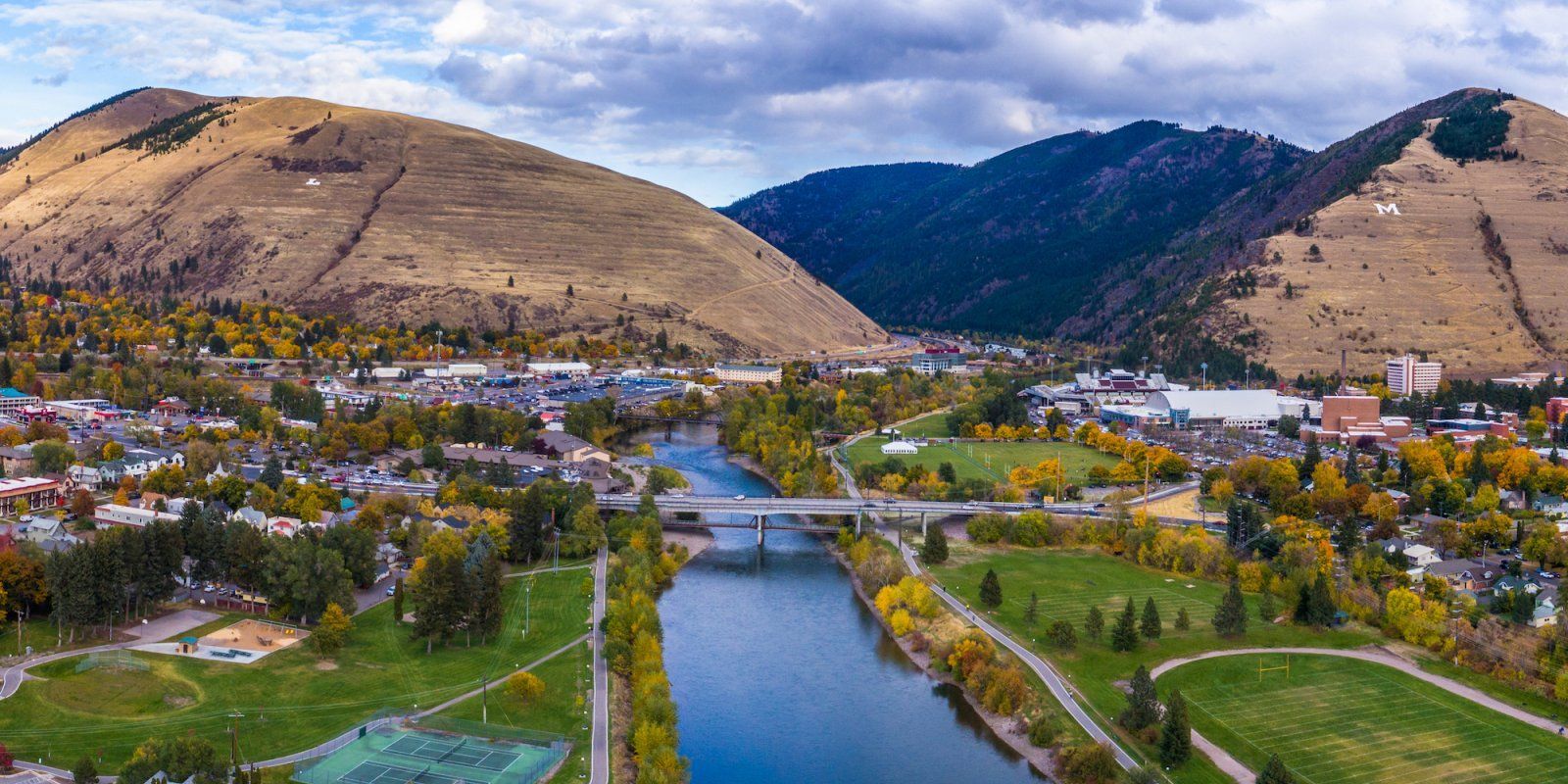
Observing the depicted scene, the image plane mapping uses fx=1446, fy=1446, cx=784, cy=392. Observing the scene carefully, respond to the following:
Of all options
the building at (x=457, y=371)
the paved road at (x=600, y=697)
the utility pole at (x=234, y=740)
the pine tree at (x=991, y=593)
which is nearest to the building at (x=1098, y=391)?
the building at (x=457, y=371)

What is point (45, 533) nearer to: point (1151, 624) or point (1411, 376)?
point (1151, 624)

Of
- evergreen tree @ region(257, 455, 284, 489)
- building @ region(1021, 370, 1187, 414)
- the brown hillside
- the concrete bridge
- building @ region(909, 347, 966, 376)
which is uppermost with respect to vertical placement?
the brown hillside

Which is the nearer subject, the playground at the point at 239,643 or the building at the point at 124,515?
the playground at the point at 239,643

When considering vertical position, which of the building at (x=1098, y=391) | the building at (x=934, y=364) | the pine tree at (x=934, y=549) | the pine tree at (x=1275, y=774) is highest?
the building at (x=934, y=364)

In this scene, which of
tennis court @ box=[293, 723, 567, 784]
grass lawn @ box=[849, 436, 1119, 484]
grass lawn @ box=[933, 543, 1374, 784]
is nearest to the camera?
tennis court @ box=[293, 723, 567, 784]

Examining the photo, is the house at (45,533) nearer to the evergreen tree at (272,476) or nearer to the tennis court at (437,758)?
the evergreen tree at (272,476)

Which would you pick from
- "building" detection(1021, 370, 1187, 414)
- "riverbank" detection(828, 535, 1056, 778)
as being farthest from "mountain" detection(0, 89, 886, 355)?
"riverbank" detection(828, 535, 1056, 778)

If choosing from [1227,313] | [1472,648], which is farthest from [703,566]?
[1227,313]

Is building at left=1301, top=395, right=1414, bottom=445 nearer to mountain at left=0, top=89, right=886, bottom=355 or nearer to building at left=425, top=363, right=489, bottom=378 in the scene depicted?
building at left=425, top=363, right=489, bottom=378
